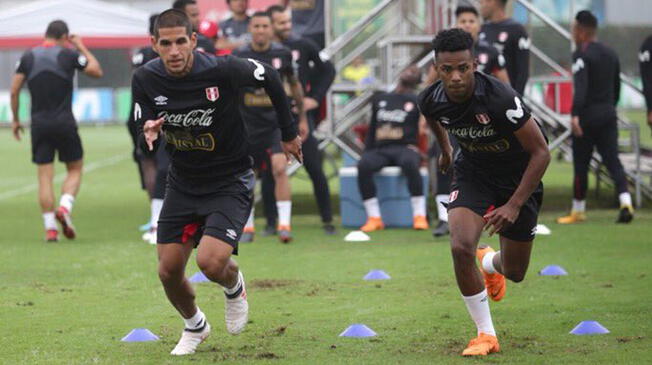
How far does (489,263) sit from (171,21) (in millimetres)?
2638

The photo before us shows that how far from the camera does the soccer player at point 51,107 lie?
1371 cm

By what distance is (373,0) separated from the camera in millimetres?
19219

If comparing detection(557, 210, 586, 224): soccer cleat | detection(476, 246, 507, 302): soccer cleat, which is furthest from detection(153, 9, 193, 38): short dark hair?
detection(557, 210, 586, 224): soccer cleat

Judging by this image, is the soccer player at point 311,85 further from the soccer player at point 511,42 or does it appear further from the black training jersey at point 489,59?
the black training jersey at point 489,59

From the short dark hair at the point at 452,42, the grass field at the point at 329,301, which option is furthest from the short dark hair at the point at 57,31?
the short dark hair at the point at 452,42

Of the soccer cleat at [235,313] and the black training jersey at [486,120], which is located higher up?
the black training jersey at [486,120]

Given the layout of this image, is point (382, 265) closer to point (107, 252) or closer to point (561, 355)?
point (107, 252)

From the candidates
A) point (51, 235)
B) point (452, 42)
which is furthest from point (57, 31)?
point (452, 42)

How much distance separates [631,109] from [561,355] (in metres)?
36.3

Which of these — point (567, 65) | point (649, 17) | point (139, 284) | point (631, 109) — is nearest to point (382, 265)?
point (139, 284)

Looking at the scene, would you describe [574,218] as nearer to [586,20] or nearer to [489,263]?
[586,20]

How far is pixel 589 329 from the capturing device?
7.75m

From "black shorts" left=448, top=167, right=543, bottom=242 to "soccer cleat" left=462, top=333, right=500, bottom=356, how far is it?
75 cm

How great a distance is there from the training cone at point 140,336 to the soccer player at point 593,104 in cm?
769
